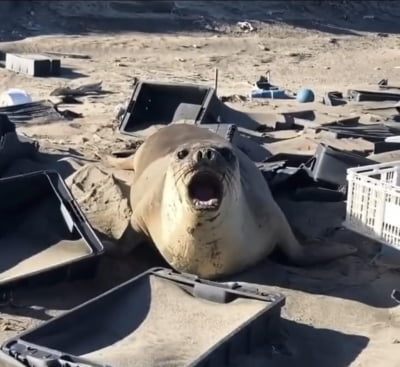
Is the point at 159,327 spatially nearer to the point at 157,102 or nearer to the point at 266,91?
the point at 157,102

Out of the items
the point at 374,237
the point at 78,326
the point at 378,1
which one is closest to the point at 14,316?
the point at 78,326

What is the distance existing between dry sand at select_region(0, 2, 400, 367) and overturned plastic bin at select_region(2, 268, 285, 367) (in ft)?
0.59

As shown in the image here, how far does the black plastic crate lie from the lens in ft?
30.3

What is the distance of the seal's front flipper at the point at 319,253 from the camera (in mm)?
6023

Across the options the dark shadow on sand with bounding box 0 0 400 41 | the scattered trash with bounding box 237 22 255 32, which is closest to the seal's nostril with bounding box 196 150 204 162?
the dark shadow on sand with bounding box 0 0 400 41

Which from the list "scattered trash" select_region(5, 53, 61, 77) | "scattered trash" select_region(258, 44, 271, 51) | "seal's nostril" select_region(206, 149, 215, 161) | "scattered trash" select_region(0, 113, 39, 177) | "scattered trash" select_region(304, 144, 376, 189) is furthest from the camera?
"scattered trash" select_region(258, 44, 271, 51)

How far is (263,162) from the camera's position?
25.5ft

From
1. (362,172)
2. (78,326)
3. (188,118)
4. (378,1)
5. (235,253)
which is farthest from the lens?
(378,1)

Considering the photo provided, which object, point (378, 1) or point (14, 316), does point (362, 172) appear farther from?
point (378, 1)

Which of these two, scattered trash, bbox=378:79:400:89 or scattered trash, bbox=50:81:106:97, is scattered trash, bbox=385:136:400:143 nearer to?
scattered trash, bbox=50:81:106:97

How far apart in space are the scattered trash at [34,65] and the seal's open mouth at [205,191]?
26.1 ft

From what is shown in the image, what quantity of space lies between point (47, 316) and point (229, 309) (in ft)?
2.98

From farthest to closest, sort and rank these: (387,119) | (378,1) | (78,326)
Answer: (378,1) < (387,119) < (78,326)

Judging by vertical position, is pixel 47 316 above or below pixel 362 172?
below
